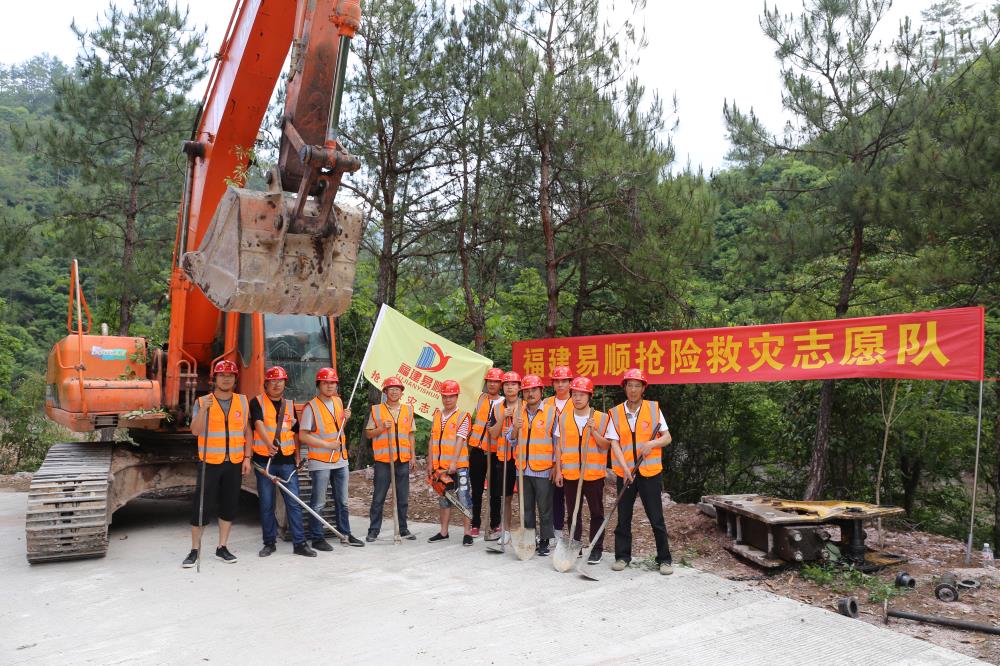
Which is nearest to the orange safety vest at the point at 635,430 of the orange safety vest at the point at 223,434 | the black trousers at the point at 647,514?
the black trousers at the point at 647,514

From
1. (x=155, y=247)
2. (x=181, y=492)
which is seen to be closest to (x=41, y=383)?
(x=155, y=247)

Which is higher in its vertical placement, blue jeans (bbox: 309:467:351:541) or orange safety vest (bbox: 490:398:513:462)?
orange safety vest (bbox: 490:398:513:462)

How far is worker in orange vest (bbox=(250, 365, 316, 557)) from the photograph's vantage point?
665 centimetres

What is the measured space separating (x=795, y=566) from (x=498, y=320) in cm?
841

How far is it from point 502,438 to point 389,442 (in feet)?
3.58

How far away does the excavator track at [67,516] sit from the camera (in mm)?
6289

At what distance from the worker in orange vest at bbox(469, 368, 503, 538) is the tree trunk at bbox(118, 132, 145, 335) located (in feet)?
31.8

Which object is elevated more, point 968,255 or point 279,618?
point 968,255

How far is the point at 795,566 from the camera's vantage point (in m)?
6.31

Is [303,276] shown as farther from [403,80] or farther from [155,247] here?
[155,247]

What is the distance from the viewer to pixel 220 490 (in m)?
6.46

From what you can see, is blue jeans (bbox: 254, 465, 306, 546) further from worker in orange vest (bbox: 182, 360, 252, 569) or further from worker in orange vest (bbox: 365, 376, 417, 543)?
worker in orange vest (bbox: 365, 376, 417, 543)

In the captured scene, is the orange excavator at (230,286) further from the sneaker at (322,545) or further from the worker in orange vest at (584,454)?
the worker in orange vest at (584,454)

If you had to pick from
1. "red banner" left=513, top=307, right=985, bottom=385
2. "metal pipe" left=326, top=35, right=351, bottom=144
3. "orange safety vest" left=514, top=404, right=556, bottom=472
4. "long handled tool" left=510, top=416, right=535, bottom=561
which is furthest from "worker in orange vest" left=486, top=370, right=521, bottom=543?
"metal pipe" left=326, top=35, right=351, bottom=144
